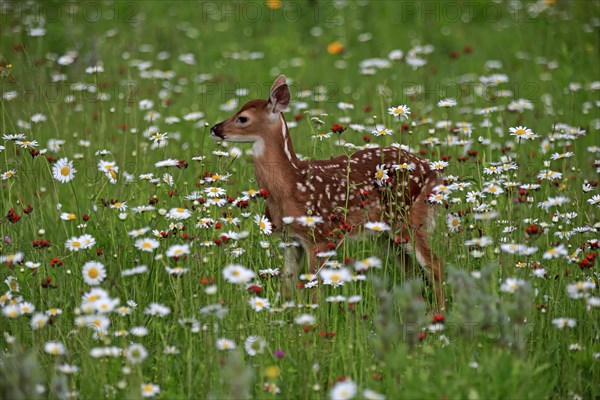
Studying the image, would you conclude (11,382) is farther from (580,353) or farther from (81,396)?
(580,353)

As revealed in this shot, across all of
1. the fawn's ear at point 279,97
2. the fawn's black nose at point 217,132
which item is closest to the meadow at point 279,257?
the fawn's black nose at point 217,132

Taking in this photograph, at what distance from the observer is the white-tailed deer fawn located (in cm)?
559

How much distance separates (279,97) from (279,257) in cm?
113

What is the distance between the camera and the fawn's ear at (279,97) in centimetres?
570

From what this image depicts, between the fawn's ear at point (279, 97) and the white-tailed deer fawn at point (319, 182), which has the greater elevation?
the fawn's ear at point (279, 97)

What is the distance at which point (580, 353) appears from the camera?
13.6ft

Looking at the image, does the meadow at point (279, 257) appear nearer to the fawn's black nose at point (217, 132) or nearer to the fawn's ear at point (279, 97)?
the fawn's black nose at point (217, 132)

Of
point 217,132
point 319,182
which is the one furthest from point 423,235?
point 217,132

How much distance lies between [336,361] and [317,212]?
62.3 inches

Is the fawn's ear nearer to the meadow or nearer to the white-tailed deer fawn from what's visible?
the white-tailed deer fawn

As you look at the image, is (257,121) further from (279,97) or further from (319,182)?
(319,182)

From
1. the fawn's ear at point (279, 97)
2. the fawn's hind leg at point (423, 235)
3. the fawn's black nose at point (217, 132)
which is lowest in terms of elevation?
the fawn's hind leg at point (423, 235)

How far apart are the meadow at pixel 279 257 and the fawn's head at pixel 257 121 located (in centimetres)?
16

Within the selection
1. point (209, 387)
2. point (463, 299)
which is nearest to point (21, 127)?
point (209, 387)
